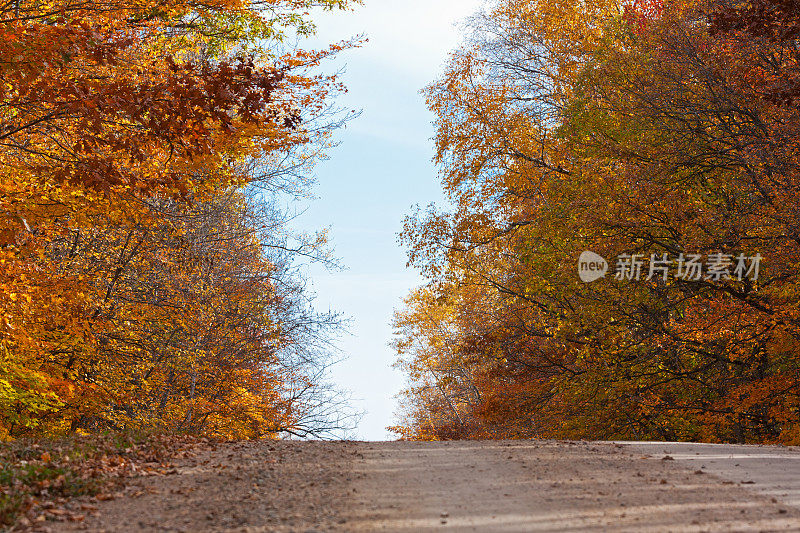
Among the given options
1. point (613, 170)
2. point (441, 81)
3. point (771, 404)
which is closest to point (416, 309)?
point (441, 81)

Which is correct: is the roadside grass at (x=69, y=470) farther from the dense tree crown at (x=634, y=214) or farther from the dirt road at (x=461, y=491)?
the dense tree crown at (x=634, y=214)

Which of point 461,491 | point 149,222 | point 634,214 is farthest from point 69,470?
point 634,214

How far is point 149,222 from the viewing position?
12.7m

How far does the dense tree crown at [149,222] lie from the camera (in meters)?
9.88

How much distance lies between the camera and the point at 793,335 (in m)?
A: 13.0

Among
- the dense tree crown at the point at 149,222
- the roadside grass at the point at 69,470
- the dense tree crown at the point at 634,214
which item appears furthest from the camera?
the dense tree crown at the point at 634,214

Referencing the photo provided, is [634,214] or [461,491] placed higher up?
[634,214]

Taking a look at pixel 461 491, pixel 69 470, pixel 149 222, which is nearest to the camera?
pixel 461 491

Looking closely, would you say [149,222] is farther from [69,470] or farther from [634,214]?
[634,214]

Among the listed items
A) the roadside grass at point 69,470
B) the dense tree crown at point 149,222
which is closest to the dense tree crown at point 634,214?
the dense tree crown at point 149,222

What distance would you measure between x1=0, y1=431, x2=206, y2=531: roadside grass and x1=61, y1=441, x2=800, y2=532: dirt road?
1.02 feet

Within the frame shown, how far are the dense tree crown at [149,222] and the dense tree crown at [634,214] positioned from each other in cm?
540

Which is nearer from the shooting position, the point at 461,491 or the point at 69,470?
the point at 461,491

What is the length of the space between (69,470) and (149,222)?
6.48m
